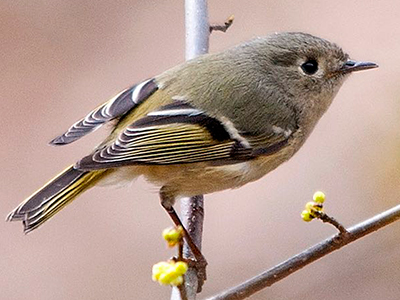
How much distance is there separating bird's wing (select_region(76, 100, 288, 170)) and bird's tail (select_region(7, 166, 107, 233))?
6 cm

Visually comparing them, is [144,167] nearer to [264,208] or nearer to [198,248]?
[198,248]

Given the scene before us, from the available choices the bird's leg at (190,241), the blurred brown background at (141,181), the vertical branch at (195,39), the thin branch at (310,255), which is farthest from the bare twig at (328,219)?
the blurred brown background at (141,181)

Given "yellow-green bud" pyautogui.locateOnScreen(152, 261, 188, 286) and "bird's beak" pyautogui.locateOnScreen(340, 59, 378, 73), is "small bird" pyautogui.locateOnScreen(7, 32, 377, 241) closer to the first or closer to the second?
"bird's beak" pyautogui.locateOnScreen(340, 59, 378, 73)

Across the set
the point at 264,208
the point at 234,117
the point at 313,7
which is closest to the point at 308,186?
the point at 264,208

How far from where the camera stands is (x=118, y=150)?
68.7 inches

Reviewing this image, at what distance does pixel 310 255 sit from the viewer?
1.50 m

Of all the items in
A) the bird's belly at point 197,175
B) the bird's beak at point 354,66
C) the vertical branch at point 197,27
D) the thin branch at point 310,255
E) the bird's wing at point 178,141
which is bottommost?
the thin branch at point 310,255

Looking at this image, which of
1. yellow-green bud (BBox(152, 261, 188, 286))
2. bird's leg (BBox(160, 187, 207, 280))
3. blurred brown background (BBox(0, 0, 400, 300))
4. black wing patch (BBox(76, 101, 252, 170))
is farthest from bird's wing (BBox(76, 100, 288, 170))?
blurred brown background (BBox(0, 0, 400, 300))

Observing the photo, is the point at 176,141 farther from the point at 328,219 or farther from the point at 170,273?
the point at 170,273

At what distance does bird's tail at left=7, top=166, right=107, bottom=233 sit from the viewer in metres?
1.67

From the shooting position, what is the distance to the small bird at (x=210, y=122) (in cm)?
175

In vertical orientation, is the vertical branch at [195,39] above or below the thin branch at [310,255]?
above

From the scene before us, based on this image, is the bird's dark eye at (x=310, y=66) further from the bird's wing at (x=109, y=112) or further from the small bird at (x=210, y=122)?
the bird's wing at (x=109, y=112)

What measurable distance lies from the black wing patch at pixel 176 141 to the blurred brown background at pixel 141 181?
2.86 feet
